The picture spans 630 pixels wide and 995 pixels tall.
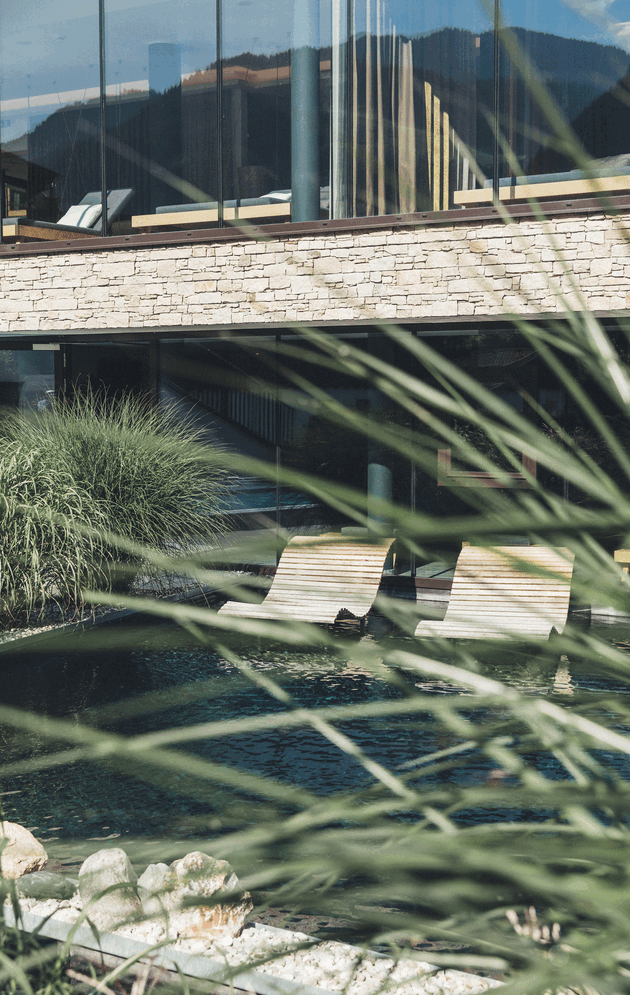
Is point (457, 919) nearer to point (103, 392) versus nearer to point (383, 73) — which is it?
point (383, 73)

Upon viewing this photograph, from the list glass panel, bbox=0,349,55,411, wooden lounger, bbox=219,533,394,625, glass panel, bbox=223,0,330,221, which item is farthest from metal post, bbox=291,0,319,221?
glass panel, bbox=0,349,55,411

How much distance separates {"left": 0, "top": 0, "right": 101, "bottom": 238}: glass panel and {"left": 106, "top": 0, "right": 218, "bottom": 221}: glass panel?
1.16 feet

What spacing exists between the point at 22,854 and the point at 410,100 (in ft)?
31.4

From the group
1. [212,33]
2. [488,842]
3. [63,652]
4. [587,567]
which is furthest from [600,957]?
[212,33]

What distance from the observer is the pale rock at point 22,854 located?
13.0ft

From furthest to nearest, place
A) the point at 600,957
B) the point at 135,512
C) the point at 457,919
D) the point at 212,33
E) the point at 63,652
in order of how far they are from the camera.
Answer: the point at 212,33 < the point at 135,512 < the point at 63,652 < the point at 457,919 < the point at 600,957

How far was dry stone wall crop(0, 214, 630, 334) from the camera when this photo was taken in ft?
30.7

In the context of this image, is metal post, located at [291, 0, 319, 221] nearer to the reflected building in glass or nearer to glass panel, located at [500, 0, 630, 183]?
the reflected building in glass

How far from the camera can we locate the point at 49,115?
41.6ft

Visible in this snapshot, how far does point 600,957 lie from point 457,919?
18 centimetres

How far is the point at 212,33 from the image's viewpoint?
1155 cm

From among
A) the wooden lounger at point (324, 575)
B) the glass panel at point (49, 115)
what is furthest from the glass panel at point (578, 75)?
the glass panel at point (49, 115)

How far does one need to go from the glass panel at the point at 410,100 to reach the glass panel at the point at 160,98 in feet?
5.69

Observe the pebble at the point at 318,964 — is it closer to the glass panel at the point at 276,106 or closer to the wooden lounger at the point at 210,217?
the wooden lounger at the point at 210,217
